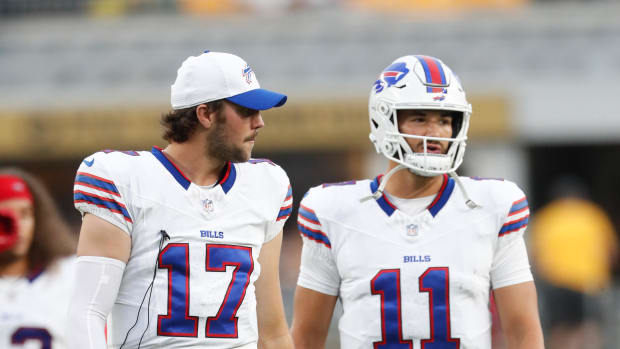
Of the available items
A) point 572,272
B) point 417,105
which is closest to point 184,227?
point 417,105

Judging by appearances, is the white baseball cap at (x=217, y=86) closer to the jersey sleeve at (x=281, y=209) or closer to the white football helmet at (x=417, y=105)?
the jersey sleeve at (x=281, y=209)

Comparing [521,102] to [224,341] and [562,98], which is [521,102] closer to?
[562,98]

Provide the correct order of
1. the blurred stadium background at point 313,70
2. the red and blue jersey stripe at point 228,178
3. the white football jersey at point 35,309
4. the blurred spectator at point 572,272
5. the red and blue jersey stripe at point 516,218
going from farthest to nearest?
the blurred stadium background at point 313,70, the blurred spectator at point 572,272, the white football jersey at point 35,309, the red and blue jersey stripe at point 516,218, the red and blue jersey stripe at point 228,178

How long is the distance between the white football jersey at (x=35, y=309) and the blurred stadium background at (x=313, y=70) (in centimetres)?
783

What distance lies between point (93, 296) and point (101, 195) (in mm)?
329

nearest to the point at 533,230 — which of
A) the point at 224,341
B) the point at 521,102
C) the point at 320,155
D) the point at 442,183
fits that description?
the point at 521,102

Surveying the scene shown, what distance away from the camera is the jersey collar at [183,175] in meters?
3.98

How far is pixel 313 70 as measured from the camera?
13945mm

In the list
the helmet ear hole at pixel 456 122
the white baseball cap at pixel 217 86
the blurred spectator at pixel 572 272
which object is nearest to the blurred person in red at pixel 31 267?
the white baseball cap at pixel 217 86

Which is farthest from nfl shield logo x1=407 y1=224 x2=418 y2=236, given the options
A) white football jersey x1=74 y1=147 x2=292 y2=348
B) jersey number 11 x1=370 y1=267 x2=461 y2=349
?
white football jersey x1=74 y1=147 x2=292 y2=348

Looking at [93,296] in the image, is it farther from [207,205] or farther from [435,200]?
[435,200]

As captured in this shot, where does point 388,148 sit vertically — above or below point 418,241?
above

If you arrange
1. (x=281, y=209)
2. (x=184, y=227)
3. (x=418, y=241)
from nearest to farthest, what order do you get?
(x=184, y=227) < (x=281, y=209) < (x=418, y=241)

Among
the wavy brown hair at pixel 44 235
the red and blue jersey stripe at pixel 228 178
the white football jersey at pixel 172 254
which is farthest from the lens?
the wavy brown hair at pixel 44 235
